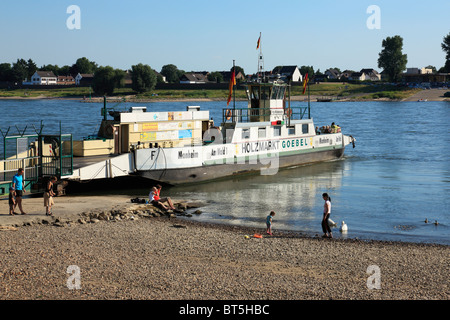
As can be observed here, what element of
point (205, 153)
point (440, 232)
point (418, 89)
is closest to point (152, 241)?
point (440, 232)

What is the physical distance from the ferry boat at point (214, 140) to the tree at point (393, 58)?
15009 cm

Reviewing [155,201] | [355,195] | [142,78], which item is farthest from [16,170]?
[142,78]

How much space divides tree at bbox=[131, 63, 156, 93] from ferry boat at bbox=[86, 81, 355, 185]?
13000 centimetres

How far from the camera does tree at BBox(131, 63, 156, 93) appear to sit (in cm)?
16800

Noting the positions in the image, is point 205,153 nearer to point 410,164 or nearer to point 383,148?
point 410,164

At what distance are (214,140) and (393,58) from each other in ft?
528

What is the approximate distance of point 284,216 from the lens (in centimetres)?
2595

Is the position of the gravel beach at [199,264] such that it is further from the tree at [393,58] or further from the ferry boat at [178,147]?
the tree at [393,58]

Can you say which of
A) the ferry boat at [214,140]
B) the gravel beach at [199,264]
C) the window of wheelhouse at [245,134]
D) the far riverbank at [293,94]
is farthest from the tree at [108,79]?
the gravel beach at [199,264]

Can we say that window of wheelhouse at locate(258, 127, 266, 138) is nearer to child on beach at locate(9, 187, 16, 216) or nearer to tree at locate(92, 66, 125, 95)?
child on beach at locate(9, 187, 16, 216)

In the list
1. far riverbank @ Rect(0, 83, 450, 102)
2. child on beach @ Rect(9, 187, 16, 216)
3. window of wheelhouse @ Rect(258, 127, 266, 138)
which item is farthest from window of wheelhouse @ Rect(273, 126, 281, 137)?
far riverbank @ Rect(0, 83, 450, 102)

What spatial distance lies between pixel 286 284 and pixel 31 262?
23.7 feet

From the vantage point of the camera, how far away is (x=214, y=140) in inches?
1403
